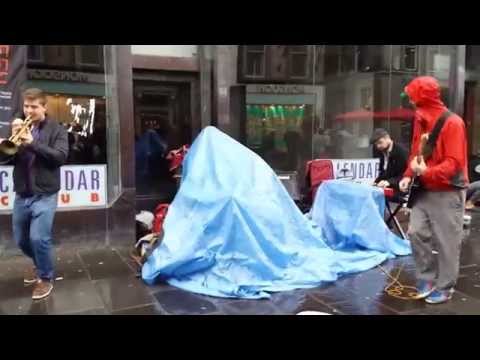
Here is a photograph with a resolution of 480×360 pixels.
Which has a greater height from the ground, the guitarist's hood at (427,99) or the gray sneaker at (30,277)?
the guitarist's hood at (427,99)

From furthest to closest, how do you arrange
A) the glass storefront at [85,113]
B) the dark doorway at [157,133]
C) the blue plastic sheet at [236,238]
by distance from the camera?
1. the dark doorway at [157,133]
2. the glass storefront at [85,113]
3. the blue plastic sheet at [236,238]

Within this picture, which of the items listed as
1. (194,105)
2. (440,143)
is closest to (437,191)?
(440,143)

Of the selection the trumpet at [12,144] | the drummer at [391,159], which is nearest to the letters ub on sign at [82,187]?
the trumpet at [12,144]

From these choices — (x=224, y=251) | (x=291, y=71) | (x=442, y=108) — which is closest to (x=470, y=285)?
(x=442, y=108)

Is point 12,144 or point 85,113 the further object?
point 85,113

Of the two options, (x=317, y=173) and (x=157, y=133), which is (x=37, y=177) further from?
(x=317, y=173)

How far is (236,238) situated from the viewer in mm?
4367

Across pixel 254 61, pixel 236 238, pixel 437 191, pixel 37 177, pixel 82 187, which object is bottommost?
pixel 236 238

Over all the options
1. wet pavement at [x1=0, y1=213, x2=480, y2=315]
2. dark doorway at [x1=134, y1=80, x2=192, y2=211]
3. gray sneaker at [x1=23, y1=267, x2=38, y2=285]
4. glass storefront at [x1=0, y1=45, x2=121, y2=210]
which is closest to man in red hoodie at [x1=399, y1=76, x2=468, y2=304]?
wet pavement at [x1=0, y1=213, x2=480, y2=315]

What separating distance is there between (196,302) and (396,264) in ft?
7.83

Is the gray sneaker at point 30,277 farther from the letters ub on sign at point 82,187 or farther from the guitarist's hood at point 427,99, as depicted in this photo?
the guitarist's hood at point 427,99

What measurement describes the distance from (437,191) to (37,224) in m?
3.35

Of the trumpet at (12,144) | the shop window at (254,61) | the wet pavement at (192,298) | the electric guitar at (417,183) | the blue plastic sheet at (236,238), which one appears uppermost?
the shop window at (254,61)

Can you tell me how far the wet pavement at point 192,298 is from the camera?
3.85 meters
